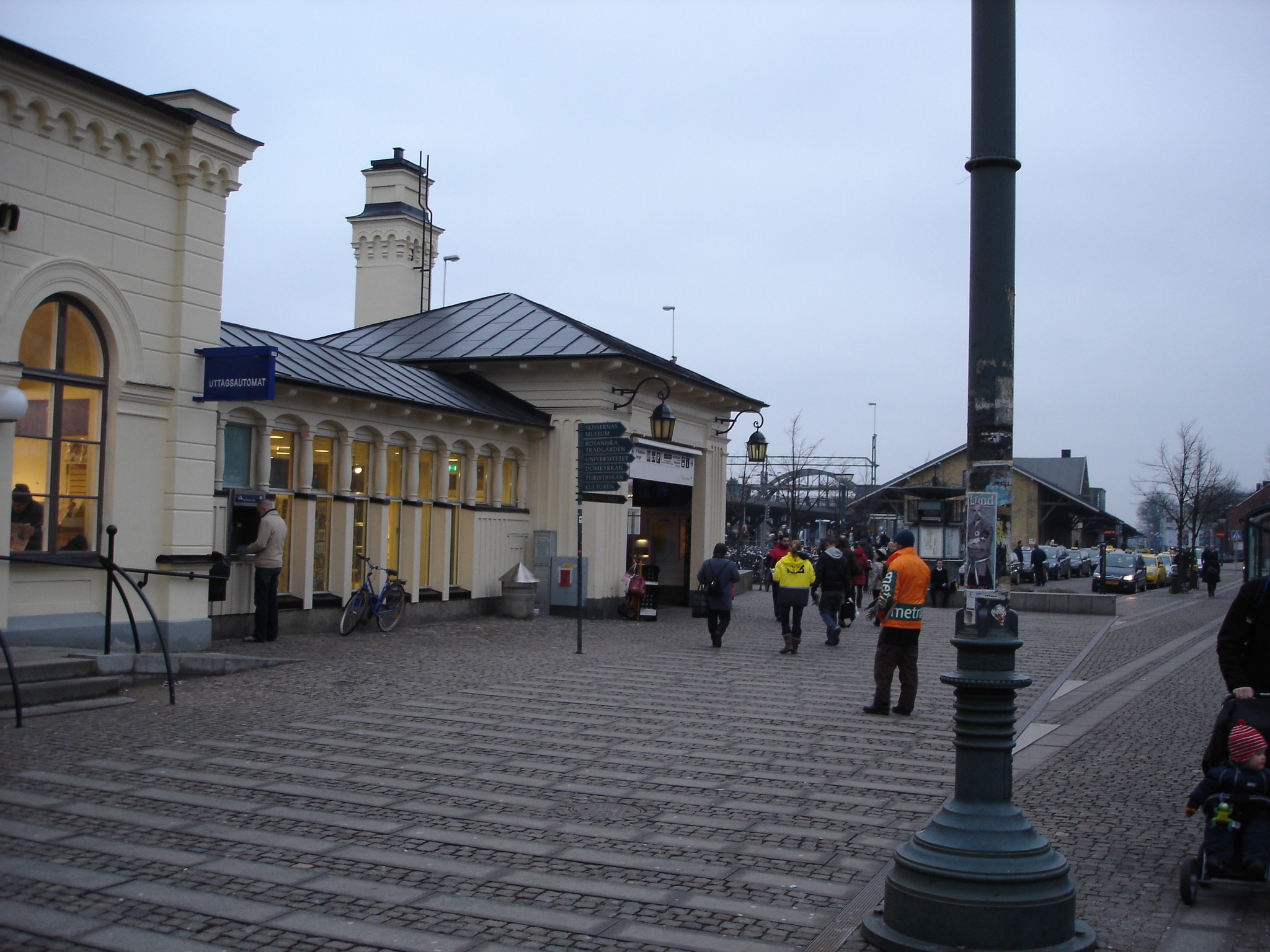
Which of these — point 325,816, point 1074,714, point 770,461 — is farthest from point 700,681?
point 770,461

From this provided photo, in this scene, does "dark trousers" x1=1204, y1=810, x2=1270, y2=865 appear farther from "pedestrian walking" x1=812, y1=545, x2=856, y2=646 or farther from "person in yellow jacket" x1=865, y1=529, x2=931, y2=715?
"pedestrian walking" x1=812, y1=545, x2=856, y2=646

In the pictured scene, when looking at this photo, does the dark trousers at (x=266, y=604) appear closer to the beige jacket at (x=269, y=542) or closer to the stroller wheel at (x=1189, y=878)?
the beige jacket at (x=269, y=542)

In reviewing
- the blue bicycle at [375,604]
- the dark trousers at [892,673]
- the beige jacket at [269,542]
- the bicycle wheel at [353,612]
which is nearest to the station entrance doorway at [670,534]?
the blue bicycle at [375,604]

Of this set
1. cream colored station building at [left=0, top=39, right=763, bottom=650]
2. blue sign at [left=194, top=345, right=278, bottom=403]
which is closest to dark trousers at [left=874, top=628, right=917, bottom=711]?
blue sign at [left=194, top=345, right=278, bottom=403]

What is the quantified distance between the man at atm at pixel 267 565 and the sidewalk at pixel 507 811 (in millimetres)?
2516

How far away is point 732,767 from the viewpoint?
838 cm

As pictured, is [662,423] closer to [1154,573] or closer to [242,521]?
[242,521]

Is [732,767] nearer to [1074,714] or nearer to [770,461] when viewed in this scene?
[1074,714]

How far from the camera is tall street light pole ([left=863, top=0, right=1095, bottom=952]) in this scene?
184 inches

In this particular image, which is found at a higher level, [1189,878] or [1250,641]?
[1250,641]

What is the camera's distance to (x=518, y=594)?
69.9ft

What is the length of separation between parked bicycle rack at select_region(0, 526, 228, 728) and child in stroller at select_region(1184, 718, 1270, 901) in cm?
838

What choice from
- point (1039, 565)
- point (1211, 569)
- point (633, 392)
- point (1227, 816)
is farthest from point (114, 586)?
point (1211, 569)

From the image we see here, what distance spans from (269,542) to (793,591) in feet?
24.1
